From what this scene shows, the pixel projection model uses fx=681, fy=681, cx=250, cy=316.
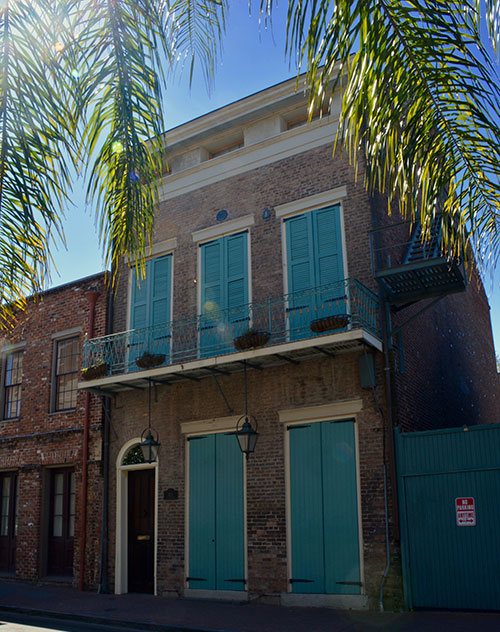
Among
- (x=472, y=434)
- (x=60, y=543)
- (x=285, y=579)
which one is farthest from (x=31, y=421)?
(x=472, y=434)

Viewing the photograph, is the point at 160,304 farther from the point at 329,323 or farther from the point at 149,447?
the point at 329,323

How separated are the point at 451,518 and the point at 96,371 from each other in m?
Answer: 7.67

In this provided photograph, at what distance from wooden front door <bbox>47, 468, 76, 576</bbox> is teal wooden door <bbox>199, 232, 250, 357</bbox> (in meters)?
5.19

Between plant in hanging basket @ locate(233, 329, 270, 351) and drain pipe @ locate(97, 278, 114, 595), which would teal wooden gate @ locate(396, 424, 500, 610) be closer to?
plant in hanging basket @ locate(233, 329, 270, 351)

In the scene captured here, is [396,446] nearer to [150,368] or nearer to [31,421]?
[150,368]

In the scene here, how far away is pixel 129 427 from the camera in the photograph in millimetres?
14836

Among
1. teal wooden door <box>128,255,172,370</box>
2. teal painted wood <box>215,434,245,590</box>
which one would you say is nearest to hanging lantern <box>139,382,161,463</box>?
teal painted wood <box>215,434,245,590</box>

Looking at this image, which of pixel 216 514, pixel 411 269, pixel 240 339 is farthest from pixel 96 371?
pixel 411 269

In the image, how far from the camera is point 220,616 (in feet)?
36.0

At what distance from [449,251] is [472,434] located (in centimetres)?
622

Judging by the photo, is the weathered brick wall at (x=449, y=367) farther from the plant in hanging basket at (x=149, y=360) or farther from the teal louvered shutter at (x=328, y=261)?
the plant in hanging basket at (x=149, y=360)

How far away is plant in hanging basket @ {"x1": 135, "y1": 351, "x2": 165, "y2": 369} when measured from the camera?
13.7 metres

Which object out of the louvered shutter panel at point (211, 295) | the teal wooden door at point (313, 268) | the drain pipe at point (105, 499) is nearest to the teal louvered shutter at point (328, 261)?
the teal wooden door at point (313, 268)

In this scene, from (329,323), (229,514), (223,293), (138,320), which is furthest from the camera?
(138,320)
